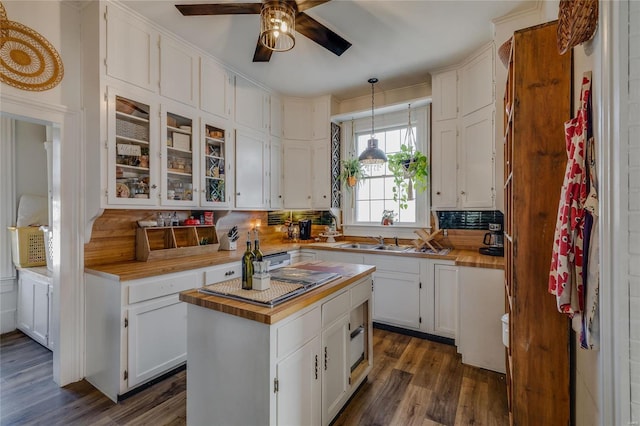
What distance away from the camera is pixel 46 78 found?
2.11 metres

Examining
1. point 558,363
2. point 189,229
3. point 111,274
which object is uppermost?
point 189,229

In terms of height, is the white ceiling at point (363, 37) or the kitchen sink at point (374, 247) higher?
the white ceiling at point (363, 37)

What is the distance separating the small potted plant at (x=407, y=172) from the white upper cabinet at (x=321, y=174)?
2.81 ft

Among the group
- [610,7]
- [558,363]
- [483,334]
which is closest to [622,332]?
[558,363]

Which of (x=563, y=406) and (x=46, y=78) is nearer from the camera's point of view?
(x=563, y=406)

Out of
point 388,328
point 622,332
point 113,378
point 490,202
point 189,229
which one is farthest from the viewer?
point 388,328

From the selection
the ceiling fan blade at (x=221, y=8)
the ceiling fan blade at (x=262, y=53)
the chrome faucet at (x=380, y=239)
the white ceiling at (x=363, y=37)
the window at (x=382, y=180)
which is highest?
the white ceiling at (x=363, y=37)

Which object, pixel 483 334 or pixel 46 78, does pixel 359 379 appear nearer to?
pixel 483 334

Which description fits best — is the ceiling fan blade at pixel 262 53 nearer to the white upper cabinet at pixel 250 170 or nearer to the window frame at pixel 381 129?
the white upper cabinet at pixel 250 170

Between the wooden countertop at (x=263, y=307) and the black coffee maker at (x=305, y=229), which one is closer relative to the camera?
the wooden countertop at (x=263, y=307)

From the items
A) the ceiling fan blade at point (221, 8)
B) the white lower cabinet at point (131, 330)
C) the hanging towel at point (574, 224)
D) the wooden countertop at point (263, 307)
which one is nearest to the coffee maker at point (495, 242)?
the wooden countertop at point (263, 307)

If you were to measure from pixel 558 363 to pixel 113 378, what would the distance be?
9.01 ft

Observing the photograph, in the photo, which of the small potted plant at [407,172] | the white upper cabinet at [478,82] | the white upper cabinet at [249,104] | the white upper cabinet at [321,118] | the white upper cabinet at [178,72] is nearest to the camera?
the white upper cabinet at [178,72]

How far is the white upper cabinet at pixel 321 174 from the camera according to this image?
4.01m
